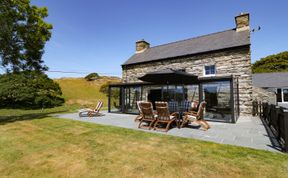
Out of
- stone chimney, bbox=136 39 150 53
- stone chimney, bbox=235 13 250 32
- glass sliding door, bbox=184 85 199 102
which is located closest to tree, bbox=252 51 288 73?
stone chimney, bbox=235 13 250 32

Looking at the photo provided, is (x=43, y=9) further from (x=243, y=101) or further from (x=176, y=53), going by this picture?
(x=243, y=101)

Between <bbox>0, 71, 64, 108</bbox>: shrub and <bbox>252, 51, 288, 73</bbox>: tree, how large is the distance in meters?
46.9

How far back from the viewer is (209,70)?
12.4m

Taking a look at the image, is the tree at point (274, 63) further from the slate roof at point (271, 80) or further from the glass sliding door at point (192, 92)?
the glass sliding door at point (192, 92)

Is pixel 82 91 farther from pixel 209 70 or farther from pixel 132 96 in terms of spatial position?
pixel 209 70

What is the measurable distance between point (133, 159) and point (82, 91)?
28257 mm

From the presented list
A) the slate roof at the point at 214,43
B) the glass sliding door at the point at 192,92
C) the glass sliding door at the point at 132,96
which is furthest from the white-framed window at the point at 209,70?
the glass sliding door at the point at 132,96

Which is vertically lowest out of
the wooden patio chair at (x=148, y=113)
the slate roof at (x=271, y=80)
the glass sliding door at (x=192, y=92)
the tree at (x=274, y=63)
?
the wooden patio chair at (x=148, y=113)

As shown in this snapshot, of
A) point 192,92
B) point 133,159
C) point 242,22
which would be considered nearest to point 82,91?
point 192,92

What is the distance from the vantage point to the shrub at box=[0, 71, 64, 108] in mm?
17766

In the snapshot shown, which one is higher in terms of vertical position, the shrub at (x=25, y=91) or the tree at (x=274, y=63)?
the tree at (x=274, y=63)

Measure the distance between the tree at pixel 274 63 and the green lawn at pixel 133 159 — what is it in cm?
4714

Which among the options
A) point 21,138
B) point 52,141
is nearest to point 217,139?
point 52,141

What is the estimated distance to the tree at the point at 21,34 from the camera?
8.64 meters
